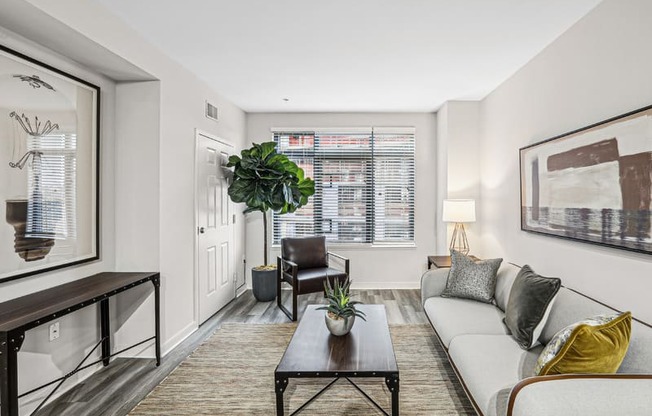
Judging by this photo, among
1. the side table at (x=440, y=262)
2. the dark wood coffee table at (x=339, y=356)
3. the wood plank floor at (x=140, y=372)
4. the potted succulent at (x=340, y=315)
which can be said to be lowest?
the wood plank floor at (x=140, y=372)

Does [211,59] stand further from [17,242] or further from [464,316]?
[464,316]

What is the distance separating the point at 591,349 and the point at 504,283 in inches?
59.6

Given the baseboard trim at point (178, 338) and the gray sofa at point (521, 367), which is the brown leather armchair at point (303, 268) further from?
the gray sofa at point (521, 367)

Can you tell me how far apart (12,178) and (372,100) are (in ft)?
12.1

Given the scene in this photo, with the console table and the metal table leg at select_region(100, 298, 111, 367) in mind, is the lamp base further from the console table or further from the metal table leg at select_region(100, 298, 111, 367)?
the metal table leg at select_region(100, 298, 111, 367)

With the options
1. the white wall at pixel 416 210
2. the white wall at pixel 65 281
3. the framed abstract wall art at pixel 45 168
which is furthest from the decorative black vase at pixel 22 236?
the white wall at pixel 416 210

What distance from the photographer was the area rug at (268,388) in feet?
7.50

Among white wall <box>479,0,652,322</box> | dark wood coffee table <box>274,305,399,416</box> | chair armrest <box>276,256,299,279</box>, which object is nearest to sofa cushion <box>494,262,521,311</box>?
white wall <box>479,0,652,322</box>

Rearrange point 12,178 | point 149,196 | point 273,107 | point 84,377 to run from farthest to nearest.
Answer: point 273,107
point 149,196
point 84,377
point 12,178

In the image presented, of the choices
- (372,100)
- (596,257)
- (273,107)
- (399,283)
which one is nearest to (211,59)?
(273,107)

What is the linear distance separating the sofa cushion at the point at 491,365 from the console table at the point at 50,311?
2209 millimetres

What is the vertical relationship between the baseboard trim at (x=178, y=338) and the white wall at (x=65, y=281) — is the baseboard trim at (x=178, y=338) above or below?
below

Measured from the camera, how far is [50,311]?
6.33 feet

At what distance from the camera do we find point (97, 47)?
2.40 m
